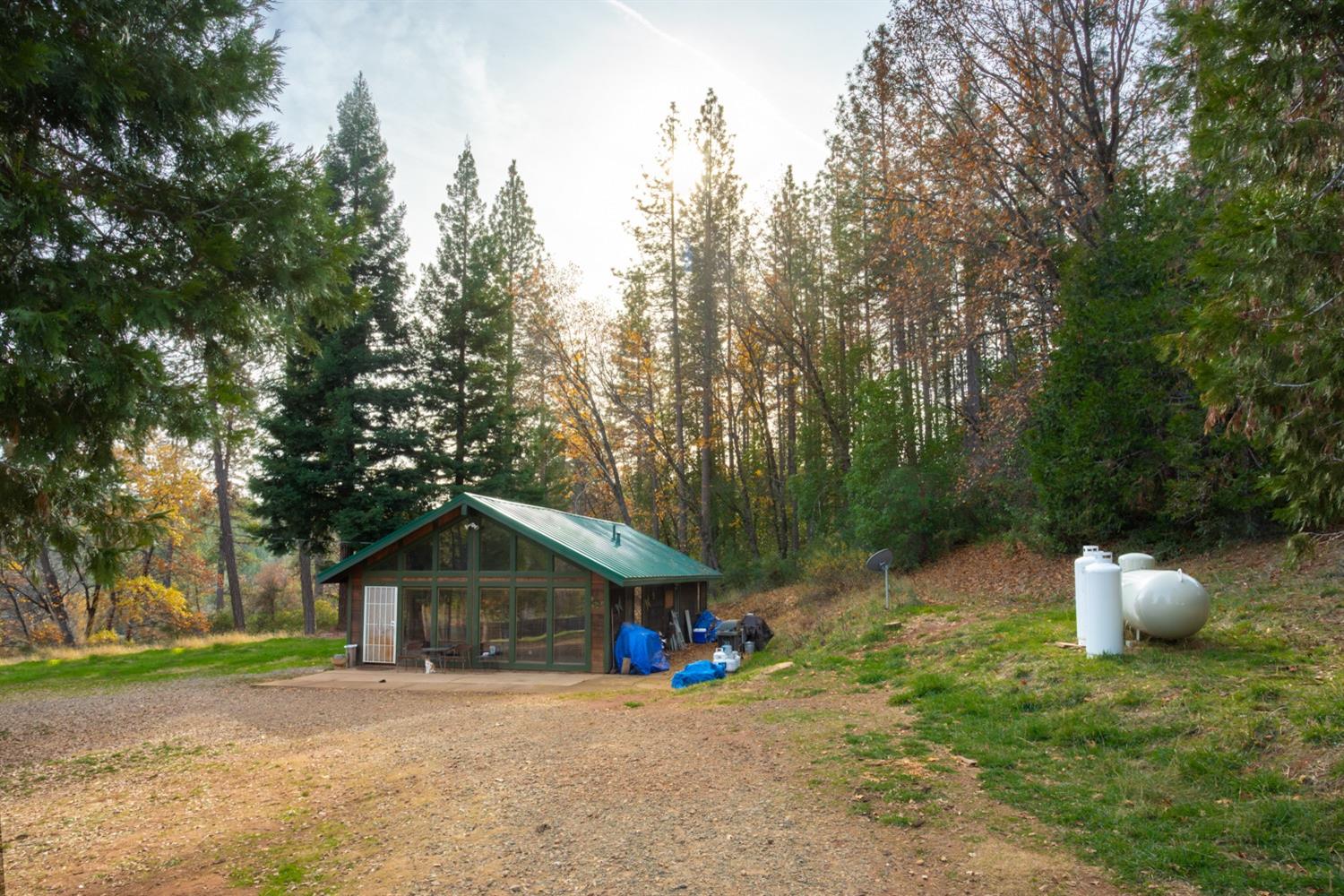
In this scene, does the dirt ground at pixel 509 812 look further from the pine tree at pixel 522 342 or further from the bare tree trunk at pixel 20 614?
the bare tree trunk at pixel 20 614

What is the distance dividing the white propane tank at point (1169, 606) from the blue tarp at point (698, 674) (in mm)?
7059

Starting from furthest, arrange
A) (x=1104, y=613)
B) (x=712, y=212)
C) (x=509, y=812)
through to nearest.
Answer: (x=712, y=212), (x=1104, y=613), (x=509, y=812)

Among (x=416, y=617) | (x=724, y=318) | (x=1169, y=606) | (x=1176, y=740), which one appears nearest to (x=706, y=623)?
(x=416, y=617)

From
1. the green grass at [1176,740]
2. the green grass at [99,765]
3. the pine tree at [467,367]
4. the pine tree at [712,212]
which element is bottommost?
the green grass at [99,765]

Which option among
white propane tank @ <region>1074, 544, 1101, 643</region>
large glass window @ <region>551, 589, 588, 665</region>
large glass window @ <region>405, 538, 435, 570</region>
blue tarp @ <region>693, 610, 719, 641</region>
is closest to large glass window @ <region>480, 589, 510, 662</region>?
large glass window @ <region>551, 589, 588, 665</region>

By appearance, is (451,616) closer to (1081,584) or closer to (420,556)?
(420,556)

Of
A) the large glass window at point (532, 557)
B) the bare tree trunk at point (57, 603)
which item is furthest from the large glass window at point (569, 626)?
the bare tree trunk at point (57, 603)

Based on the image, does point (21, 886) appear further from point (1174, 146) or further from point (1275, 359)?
point (1174, 146)

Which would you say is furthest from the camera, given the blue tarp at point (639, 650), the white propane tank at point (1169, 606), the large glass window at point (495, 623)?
the large glass window at point (495, 623)

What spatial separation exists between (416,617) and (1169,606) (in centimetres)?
1376

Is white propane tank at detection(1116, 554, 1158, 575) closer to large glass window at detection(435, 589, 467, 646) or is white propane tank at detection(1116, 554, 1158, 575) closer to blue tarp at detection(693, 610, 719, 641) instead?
blue tarp at detection(693, 610, 719, 641)

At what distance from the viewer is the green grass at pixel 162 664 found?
1642 cm

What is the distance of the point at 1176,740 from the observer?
623 cm

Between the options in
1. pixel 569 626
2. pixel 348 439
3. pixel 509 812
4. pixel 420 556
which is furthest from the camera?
pixel 348 439
